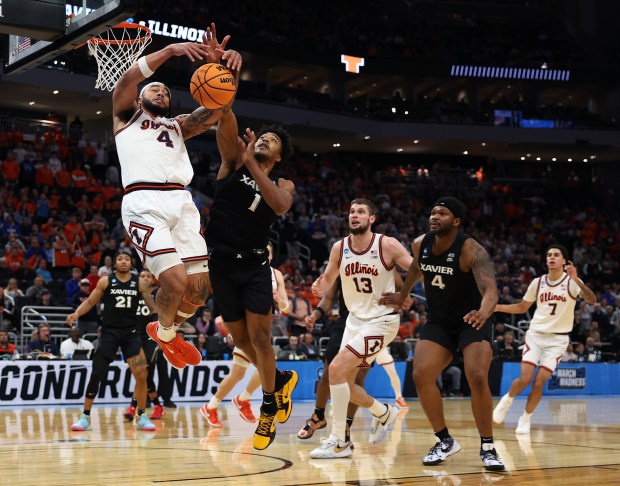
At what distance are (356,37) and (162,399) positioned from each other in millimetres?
25008

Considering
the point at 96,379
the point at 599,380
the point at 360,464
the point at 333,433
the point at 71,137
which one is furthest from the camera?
the point at 71,137

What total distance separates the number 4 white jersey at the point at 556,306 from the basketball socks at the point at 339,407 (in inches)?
189

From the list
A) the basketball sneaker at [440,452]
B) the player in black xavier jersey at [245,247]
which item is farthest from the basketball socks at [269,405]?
the basketball sneaker at [440,452]

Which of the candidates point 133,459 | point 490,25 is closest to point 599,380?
point 133,459

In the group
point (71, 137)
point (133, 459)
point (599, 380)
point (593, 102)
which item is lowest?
point (599, 380)

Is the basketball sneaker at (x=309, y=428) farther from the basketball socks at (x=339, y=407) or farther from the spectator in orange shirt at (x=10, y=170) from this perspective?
the spectator in orange shirt at (x=10, y=170)

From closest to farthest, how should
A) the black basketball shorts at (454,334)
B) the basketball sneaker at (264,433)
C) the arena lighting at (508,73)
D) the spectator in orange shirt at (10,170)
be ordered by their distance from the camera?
the basketball sneaker at (264,433) < the black basketball shorts at (454,334) < the spectator in orange shirt at (10,170) < the arena lighting at (508,73)

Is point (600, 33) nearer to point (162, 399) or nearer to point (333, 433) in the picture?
point (162, 399)

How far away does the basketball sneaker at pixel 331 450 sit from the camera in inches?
331

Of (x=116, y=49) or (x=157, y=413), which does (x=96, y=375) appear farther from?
(x=116, y=49)

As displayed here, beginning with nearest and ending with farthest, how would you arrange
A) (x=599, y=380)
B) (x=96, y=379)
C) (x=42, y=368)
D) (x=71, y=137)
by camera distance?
(x=96, y=379) → (x=42, y=368) → (x=599, y=380) → (x=71, y=137)

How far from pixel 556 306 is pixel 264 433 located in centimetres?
660

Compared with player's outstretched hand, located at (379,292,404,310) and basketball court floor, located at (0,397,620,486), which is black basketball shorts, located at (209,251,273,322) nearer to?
basketball court floor, located at (0,397,620,486)

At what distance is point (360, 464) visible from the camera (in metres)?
7.99
